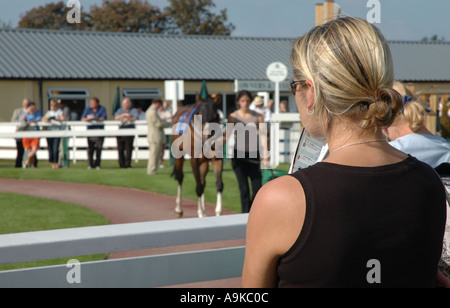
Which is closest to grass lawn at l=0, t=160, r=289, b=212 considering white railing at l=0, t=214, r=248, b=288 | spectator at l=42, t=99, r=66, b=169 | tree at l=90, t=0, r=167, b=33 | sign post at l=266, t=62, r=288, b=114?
spectator at l=42, t=99, r=66, b=169

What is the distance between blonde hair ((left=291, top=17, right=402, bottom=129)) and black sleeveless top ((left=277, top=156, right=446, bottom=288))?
0.50 feet

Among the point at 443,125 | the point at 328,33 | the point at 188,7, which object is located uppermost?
the point at 188,7

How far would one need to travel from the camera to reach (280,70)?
56.6 ft

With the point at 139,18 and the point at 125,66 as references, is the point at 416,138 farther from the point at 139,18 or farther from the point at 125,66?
the point at 139,18

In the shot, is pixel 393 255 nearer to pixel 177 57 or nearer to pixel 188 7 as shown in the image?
pixel 177 57

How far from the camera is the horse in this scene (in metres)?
9.82

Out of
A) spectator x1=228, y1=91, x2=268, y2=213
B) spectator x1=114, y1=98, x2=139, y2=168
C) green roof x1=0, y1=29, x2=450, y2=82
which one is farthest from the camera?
green roof x1=0, y1=29, x2=450, y2=82

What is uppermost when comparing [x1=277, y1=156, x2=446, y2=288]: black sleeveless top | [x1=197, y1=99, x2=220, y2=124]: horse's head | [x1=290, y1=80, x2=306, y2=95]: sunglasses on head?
[x1=290, y1=80, x2=306, y2=95]: sunglasses on head

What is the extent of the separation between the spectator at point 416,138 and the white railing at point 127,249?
2.81ft

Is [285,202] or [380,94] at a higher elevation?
[380,94]

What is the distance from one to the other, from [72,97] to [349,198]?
30043 mm

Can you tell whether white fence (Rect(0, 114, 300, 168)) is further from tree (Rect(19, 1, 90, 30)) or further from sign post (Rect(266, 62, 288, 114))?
tree (Rect(19, 1, 90, 30))

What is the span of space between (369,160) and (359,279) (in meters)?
0.30

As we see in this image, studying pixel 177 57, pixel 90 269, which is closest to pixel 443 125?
pixel 177 57
